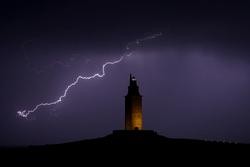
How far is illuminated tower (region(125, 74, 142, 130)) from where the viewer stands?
4706cm

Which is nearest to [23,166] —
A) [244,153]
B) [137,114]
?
[244,153]

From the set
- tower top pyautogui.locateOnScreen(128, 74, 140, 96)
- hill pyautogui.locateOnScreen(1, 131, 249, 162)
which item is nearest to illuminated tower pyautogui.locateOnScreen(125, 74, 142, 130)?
tower top pyautogui.locateOnScreen(128, 74, 140, 96)

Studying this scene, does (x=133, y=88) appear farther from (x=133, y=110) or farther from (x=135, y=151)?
(x=135, y=151)

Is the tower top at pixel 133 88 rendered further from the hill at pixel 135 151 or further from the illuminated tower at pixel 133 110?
the hill at pixel 135 151

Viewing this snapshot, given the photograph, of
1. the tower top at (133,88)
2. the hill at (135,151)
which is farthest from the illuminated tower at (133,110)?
the hill at (135,151)

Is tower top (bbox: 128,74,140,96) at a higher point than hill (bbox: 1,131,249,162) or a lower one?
higher

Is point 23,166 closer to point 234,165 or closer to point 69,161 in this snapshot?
point 69,161

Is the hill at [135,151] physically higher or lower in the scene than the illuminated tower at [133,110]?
lower

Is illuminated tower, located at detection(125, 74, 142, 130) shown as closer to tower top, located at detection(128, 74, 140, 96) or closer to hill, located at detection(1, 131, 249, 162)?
tower top, located at detection(128, 74, 140, 96)

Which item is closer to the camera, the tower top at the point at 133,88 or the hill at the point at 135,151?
the hill at the point at 135,151

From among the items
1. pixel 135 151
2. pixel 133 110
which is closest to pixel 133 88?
pixel 133 110

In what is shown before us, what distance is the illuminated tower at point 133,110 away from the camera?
4706cm

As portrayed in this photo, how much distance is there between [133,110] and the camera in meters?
47.1

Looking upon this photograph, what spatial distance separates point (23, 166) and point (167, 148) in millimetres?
11119
